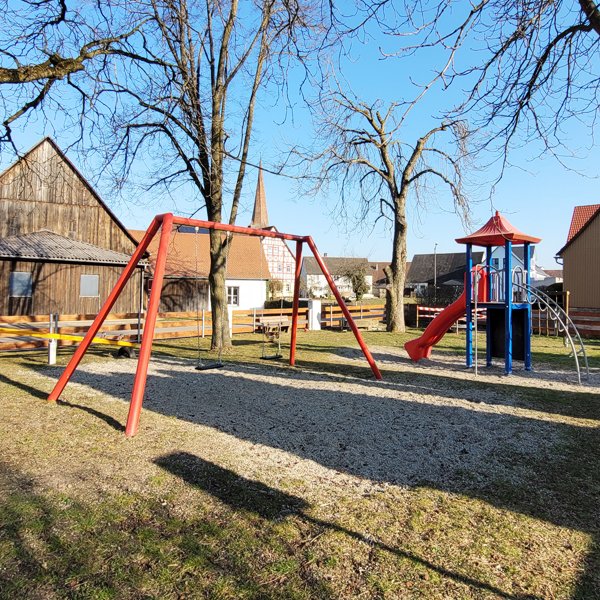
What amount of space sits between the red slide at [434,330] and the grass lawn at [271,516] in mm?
5591

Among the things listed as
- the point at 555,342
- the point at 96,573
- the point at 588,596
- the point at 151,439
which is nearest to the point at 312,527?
the point at 96,573

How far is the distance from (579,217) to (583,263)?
515 centimetres

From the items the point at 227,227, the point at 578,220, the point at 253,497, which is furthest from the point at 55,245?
the point at 578,220

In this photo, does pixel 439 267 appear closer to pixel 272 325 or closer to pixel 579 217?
pixel 579 217

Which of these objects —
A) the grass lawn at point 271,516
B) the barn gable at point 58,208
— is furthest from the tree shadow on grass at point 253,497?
the barn gable at point 58,208

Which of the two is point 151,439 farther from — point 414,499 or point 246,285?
point 246,285

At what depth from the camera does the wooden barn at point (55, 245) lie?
1758cm

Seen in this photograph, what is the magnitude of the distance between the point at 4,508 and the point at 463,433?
15.9ft

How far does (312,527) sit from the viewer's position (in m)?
3.50

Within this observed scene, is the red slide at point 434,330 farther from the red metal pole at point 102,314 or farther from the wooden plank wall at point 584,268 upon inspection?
the wooden plank wall at point 584,268

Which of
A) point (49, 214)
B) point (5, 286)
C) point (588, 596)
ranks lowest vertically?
point (588, 596)

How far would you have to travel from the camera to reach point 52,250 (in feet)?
59.1

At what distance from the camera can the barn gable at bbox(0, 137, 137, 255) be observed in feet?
60.7

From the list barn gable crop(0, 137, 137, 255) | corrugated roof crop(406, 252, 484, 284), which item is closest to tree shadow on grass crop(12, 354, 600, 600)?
barn gable crop(0, 137, 137, 255)
